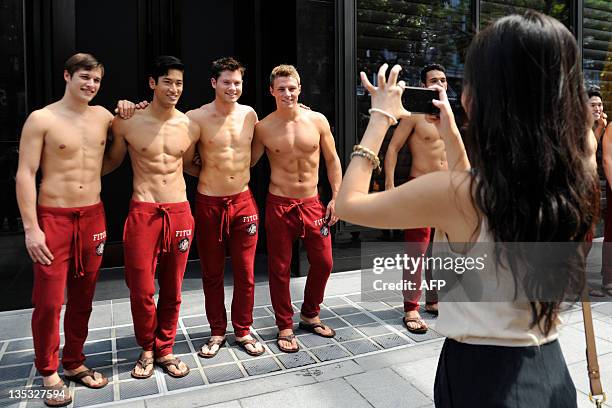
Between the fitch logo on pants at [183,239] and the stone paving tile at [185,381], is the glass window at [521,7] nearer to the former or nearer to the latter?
the fitch logo on pants at [183,239]

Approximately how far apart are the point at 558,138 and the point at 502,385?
25.4 inches

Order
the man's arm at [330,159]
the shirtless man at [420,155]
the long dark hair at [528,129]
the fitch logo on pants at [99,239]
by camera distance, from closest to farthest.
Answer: the long dark hair at [528,129] < the fitch logo on pants at [99,239] < the man's arm at [330,159] < the shirtless man at [420,155]

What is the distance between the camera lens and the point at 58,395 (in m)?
3.20

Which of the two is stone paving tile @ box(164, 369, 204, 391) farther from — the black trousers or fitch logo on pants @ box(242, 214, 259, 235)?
the black trousers

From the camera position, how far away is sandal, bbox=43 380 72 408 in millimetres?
3143

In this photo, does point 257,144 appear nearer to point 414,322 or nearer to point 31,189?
point 31,189

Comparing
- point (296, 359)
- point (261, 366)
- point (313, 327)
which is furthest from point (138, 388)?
point (313, 327)

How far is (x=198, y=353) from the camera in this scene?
3.90m

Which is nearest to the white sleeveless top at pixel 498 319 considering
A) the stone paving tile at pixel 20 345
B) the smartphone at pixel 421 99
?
the smartphone at pixel 421 99

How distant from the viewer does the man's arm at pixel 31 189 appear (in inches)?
126

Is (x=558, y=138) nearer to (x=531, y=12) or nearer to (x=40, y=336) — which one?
(x=531, y=12)

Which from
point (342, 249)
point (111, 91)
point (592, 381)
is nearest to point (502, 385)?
point (592, 381)

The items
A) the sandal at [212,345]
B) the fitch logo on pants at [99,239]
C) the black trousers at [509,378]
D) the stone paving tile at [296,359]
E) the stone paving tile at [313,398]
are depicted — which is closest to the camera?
the black trousers at [509,378]

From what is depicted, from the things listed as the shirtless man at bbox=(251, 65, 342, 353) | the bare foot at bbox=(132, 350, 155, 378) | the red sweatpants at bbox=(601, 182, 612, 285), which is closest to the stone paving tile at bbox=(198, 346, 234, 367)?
the bare foot at bbox=(132, 350, 155, 378)
